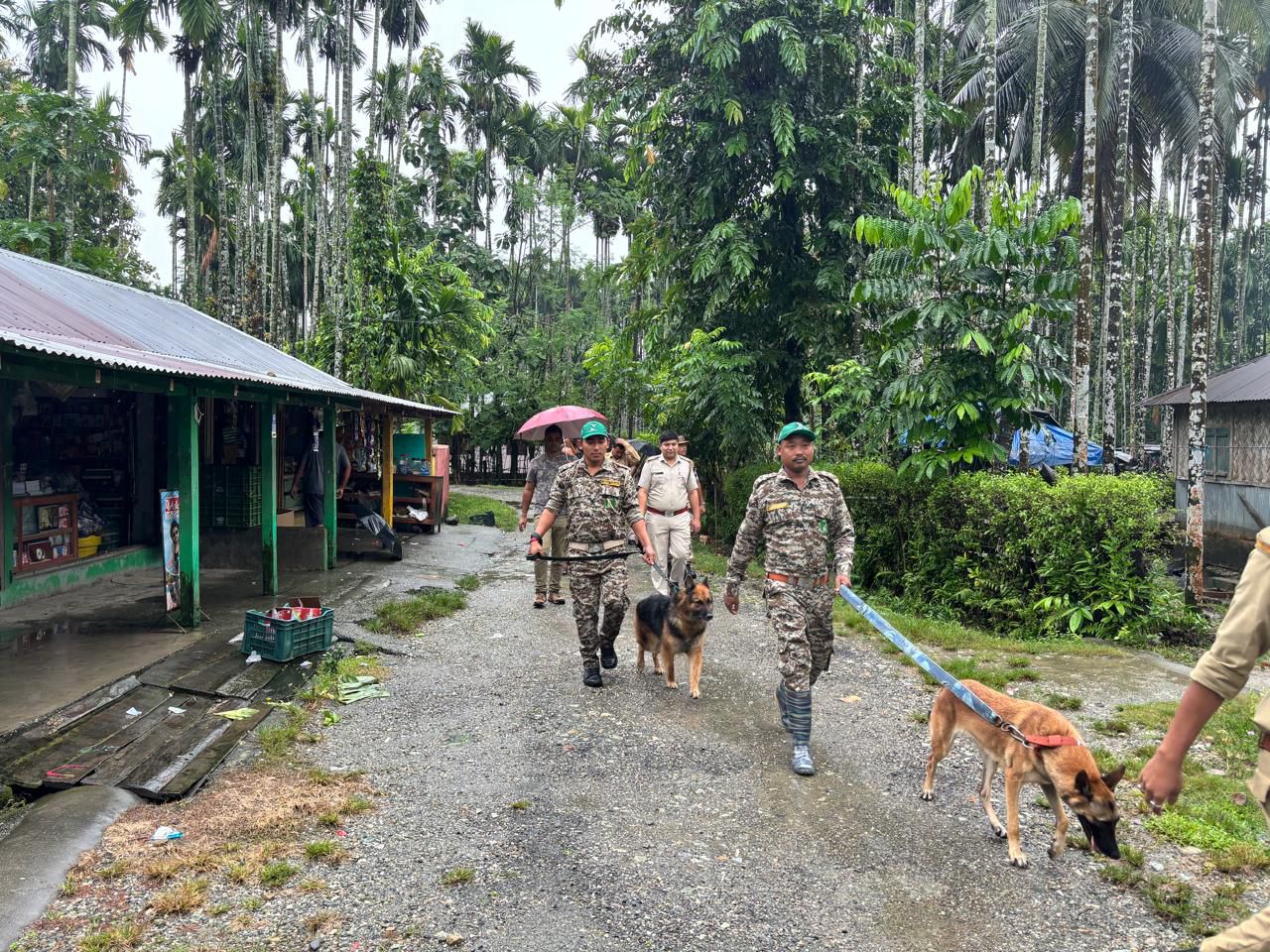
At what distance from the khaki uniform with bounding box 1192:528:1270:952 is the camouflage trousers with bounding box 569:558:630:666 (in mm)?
4537

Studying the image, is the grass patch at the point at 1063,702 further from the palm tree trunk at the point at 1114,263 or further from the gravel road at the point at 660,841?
the palm tree trunk at the point at 1114,263

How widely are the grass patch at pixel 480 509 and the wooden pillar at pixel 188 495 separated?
32.1ft

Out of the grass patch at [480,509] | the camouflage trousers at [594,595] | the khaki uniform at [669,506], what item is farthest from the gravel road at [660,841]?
the grass patch at [480,509]

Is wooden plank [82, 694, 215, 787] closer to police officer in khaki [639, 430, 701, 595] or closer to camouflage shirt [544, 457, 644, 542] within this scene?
camouflage shirt [544, 457, 644, 542]

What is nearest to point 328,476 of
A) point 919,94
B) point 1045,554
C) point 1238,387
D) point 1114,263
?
point 1045,554

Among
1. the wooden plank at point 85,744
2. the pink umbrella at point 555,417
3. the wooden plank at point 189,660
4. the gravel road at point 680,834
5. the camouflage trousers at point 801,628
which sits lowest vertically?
the gravel road at point 680,834

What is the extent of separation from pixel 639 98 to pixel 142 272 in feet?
77.3

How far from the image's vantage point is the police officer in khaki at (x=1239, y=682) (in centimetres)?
200

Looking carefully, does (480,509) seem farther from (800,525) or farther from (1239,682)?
(1239,682)

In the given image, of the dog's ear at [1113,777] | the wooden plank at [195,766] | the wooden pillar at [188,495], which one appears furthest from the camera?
the wooden pillar at [188,495]

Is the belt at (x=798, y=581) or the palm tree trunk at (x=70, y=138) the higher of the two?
the palm tree trunk at (x=70, y=138)

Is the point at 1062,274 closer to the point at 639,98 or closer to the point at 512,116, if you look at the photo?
the point at 639,98

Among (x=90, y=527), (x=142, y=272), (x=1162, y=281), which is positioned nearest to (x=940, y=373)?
(x=90, y=527)

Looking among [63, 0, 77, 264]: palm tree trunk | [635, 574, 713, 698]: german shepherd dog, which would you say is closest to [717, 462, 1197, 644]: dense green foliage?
[635, 574, 713, 698]: german shepherd dog
